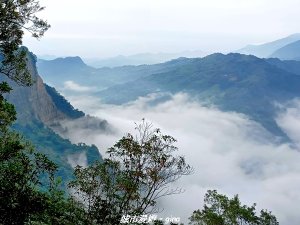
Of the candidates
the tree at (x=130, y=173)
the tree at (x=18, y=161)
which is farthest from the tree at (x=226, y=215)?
the tree at (x=18, y=161)

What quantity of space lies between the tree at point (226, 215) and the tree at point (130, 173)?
16.6m

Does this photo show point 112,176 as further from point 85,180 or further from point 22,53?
point 22,53

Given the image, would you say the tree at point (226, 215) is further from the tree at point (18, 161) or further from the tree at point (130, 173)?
the tree at point (18, 161)

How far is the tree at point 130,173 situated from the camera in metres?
22.9

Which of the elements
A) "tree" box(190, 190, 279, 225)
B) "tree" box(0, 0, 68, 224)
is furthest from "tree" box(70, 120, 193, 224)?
"tree" box(190, 190, 279, 225)

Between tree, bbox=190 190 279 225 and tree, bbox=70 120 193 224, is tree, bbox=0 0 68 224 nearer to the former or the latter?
tree, bbox=70 120 193 224

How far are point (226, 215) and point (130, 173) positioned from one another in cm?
2135

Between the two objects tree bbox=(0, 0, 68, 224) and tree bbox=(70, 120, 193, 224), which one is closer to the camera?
tree bbox=(0, 0, 68, 224)

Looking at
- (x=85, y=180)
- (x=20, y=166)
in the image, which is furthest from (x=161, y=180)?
(x=20, y=166)

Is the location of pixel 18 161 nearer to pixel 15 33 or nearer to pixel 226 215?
pixel 15 33

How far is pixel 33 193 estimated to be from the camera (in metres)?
15.7

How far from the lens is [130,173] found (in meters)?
24.0

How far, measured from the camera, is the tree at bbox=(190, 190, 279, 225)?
40156mm

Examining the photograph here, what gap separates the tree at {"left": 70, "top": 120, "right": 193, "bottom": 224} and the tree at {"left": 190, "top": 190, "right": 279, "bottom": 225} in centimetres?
1662
